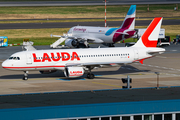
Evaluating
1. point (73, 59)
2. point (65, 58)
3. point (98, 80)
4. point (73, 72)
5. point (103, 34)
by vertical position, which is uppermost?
point (103, 34)

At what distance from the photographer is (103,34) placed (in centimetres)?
8744

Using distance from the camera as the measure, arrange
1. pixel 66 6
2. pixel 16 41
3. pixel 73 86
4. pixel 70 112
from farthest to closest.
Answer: pixel 66 6, pixel 16 41, pixel 73 86, pixel 70 112

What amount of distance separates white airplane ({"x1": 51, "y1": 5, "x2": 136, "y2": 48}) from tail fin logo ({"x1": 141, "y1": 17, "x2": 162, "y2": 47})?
2733 centimetres

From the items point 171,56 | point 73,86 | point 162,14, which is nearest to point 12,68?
point 73,86

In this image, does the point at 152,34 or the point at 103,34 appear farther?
the point at 103,34

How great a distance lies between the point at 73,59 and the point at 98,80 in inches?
180

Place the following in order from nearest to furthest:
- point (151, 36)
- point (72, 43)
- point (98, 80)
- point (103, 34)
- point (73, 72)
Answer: point (73, 72) → point (98, 80) → point (151, 36) → point (103, 34) → point (72, 43)

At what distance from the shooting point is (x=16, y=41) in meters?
104

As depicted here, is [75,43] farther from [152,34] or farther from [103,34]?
[152,34]

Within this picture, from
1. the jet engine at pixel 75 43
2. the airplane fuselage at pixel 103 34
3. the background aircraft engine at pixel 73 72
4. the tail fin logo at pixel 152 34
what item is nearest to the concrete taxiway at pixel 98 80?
the background aircraft engine at pixel 73 72

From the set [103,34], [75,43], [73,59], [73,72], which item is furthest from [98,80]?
[103,34]

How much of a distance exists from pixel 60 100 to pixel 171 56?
171ft

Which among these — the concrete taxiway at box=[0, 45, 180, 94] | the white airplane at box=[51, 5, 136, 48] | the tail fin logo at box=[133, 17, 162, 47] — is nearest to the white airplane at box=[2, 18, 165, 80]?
the tail fin logo at box=[133, 17, 162, 47]

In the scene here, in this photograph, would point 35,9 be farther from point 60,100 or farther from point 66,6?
point 60,100
